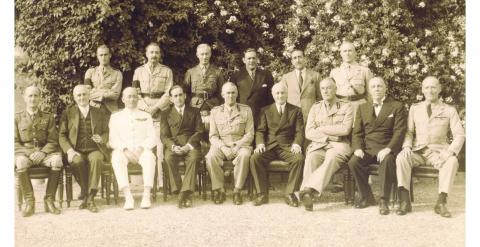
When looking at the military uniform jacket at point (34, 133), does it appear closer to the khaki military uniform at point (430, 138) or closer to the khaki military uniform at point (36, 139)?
the khaki military uniform at point (36, 139)

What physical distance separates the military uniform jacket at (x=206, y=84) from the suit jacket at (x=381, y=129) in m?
1.90

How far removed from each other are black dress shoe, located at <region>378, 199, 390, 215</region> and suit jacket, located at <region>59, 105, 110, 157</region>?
10.3 feet

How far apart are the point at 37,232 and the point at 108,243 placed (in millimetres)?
813

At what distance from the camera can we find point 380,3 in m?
8.00

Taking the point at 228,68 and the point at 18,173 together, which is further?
the point at 228,68

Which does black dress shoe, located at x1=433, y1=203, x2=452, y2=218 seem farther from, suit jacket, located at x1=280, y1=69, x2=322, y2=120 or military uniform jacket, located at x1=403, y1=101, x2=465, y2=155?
suit jacket, located at x1=280, y1=69, x2=322, y2=120

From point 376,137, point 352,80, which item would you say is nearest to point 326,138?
point 376,137

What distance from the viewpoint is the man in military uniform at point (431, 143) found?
19.1 ft

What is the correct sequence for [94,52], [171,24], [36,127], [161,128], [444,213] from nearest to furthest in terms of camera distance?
[444,213] → [36,127] → [161,128] → [94,52] → [171,24]

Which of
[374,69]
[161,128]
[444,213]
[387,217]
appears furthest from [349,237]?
[374,69]

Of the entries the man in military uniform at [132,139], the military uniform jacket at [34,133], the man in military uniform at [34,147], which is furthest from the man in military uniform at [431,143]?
the military uniform jacket at [34,133]

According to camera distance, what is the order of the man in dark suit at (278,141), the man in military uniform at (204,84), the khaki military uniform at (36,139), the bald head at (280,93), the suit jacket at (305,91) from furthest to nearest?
the man in military uniform at (204,84) → the suit jacket at (305,91) → the bald head at (280,93) → the man in dark suit at (278,141) → the khaki military uniform at (36,139)

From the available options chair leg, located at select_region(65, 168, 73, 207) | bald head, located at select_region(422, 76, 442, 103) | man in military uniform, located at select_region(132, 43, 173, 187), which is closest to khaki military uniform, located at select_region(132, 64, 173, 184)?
man in military uniform, located at select_region(132, 43, 173, 187)

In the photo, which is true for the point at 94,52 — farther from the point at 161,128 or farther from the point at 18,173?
the point at 18,173
